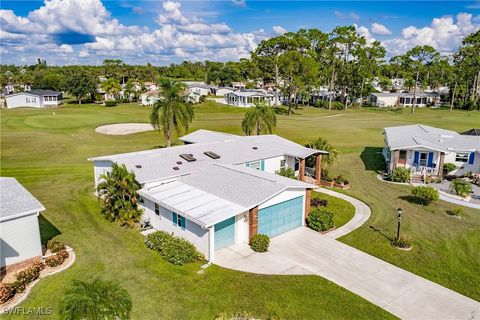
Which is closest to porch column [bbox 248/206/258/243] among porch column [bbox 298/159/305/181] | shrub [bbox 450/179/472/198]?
porch column [bbox 298/159/305/181]

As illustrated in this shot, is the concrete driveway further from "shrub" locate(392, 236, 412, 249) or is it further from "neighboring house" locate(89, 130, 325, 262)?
"shrub" locate(392, 236, 412, 249)

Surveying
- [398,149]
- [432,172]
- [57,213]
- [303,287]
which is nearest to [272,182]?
[303,287]

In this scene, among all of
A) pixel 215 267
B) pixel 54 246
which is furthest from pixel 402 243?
pixel 54 246

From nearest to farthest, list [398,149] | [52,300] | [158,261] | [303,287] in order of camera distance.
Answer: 1. [52,300]
2. [303,287]
3. [158,261]
4. [398,149]

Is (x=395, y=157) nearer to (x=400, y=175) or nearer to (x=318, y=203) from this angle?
(x=400, y=175)

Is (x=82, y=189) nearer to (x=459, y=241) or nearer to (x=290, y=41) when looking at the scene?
(x=459, y=241)

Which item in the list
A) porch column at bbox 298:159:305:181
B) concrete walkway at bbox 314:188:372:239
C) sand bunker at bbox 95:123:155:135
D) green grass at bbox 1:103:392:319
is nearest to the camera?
green grass at bbox 1:103:392:319
